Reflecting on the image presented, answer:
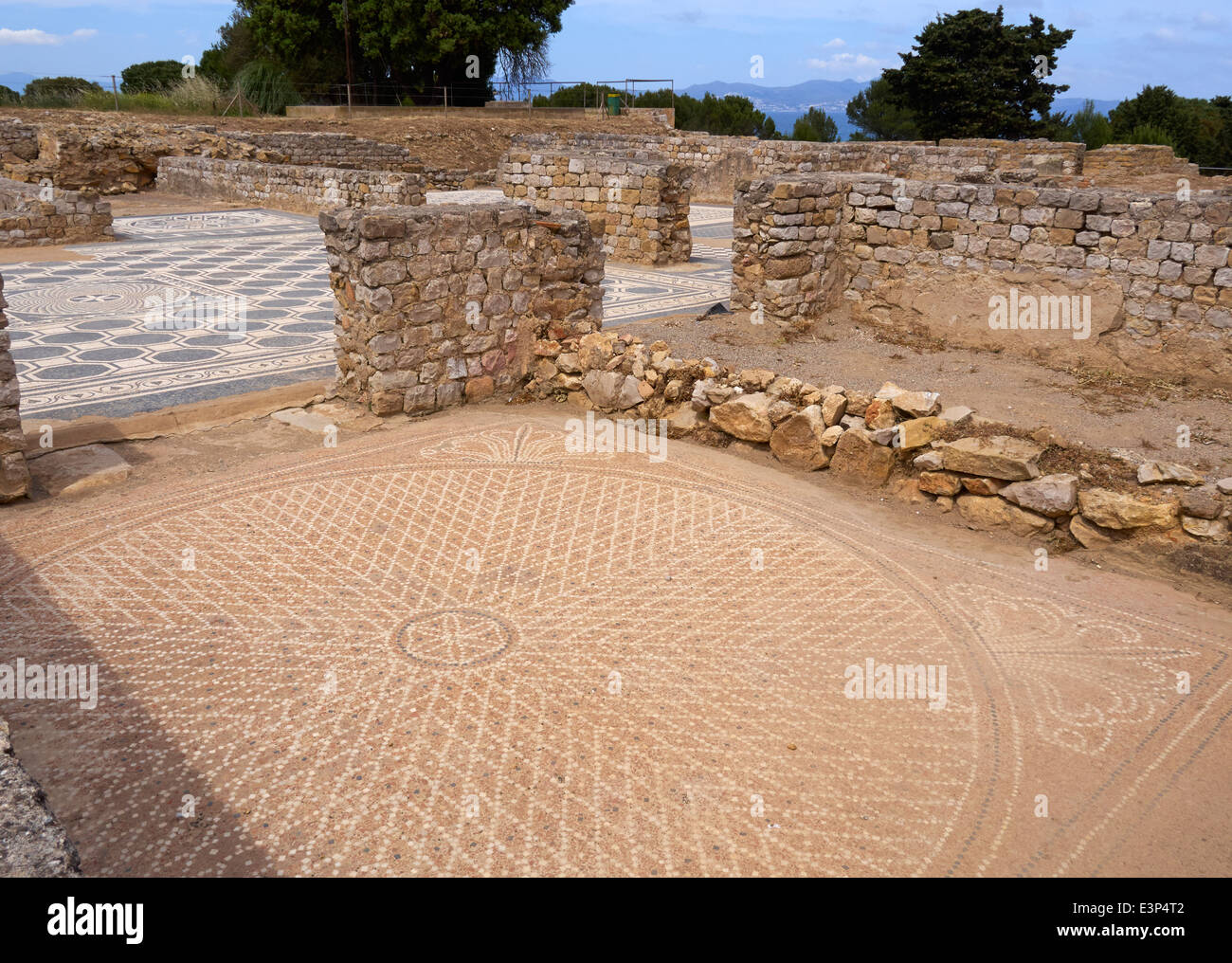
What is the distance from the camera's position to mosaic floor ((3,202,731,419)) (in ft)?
21.1

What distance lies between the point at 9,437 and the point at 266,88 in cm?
2517

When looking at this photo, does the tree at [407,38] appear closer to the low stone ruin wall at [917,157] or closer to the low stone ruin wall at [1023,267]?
the low stone ruin wall at [917,157]

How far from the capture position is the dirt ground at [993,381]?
229 inches

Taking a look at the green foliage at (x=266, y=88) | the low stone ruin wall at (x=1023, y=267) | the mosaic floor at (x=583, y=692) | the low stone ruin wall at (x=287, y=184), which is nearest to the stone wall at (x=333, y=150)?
the low stone ruin wall at (x=287, y=184)

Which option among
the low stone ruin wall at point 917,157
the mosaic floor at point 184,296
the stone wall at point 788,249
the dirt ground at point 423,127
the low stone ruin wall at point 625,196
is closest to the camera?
the mosaic floor at point 184,296

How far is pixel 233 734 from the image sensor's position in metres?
3.04

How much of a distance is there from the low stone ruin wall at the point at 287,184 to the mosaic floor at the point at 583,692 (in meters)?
10.4

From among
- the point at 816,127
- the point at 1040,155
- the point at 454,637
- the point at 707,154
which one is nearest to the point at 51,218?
the point at 454,637

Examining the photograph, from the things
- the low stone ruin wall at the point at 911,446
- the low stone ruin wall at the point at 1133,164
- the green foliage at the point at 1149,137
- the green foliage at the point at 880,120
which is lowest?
the low stone ruin wall at the point at 911,446

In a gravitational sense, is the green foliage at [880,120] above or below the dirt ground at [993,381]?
above

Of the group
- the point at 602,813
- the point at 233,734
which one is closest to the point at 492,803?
the point at 602,813

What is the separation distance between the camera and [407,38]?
88.7ft

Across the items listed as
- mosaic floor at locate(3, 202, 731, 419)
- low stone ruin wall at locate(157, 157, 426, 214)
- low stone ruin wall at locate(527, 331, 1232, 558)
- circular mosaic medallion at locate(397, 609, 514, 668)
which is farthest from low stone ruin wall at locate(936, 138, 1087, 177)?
circular mosaic medallion at locate(397, 609, 514, 668)
